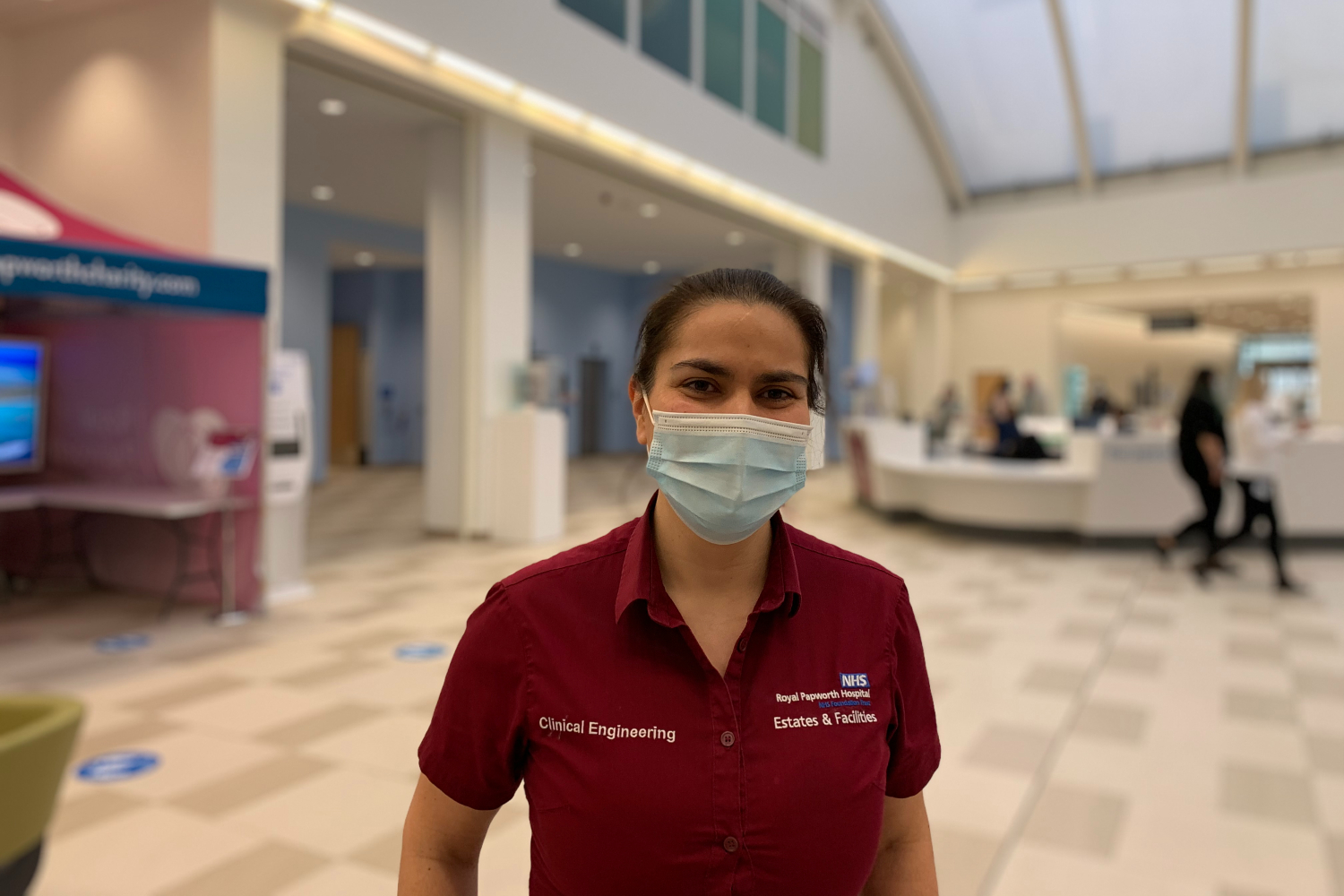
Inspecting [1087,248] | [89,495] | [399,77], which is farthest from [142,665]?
[1087,248]

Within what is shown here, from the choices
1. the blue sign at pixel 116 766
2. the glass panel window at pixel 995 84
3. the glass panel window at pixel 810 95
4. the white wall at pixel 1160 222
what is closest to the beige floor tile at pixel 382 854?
the blue sign at pixel 116 766

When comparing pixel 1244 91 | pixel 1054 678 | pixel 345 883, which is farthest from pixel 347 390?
pixel 1244 91

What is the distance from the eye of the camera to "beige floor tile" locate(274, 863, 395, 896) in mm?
2646

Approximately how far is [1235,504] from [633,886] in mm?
9723

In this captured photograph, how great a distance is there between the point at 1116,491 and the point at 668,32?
6863 millimetres

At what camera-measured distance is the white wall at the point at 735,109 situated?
7.89m

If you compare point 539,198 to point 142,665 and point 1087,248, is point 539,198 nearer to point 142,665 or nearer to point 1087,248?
point 142,665

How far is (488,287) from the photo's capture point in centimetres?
897

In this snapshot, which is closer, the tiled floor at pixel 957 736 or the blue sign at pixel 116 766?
the tiled floor at pixel 957 736

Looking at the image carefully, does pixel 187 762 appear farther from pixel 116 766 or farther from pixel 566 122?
pixel 566 122

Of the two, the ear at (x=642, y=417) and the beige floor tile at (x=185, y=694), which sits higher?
the ear at (x=642, y=417)

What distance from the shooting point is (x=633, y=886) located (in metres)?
1.14

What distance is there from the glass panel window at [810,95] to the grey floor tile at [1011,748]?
36.7 feet

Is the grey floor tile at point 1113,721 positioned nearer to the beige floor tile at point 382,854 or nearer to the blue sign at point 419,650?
the beige floor tile at point 382,854
